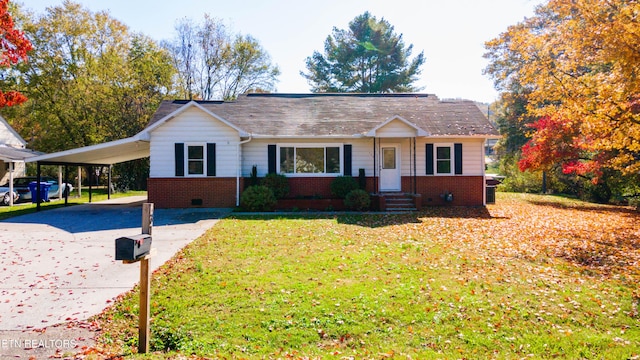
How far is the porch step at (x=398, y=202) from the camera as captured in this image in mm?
16188

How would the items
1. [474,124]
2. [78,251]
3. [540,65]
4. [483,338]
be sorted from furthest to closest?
1. [474,124]
2. [540,65]
3. [78,251]
4. [483,338]

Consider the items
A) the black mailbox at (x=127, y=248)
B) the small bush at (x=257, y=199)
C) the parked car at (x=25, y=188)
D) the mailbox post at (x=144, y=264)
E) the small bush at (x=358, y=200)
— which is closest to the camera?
the black mailbox at (x=127, y=248)

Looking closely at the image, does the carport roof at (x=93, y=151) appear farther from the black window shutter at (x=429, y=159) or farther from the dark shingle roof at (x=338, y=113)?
the black window shutter at (x=429, y=159)

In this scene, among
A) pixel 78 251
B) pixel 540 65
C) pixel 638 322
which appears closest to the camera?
pixel 638 322

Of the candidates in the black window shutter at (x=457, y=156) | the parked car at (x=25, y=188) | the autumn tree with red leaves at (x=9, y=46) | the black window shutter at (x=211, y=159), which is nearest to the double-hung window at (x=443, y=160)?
the black window shutter at (x=457, y=156)

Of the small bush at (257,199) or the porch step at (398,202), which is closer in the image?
the small bush at (257,199)

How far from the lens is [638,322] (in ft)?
16.6

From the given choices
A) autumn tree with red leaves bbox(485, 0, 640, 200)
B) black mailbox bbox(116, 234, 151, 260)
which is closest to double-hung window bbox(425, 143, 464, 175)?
autumn tree with red leaves bbox(485, 0, 640, 200)

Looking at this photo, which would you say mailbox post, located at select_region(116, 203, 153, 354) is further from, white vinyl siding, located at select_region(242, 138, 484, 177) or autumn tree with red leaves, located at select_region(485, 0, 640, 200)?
white vinyl siding, located at select_region(242, 138, 484, 177)

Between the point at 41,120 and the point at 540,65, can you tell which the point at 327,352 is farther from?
Result: the point at 41,120

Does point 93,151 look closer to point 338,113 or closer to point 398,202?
point 338,113

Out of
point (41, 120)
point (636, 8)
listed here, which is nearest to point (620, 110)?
point (636, 8)

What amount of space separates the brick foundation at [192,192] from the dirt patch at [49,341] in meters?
11.8

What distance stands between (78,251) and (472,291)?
Result: 27.9 ft
